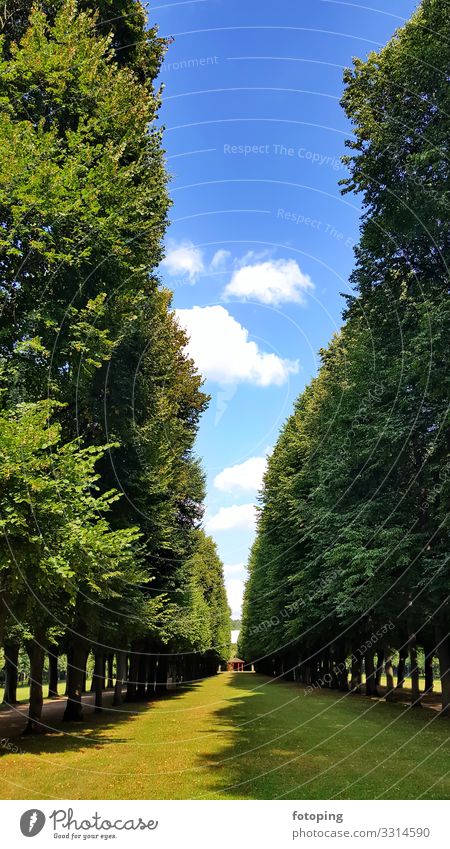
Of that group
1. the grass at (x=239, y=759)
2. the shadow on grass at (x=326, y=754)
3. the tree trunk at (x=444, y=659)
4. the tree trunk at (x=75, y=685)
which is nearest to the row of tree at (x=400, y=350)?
the tree trunk at (x=444, y=659)

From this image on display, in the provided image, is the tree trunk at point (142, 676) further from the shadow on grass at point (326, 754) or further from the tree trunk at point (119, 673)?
the shadow on grass at point (326, 754)

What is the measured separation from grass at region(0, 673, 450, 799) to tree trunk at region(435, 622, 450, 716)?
2.53 ft

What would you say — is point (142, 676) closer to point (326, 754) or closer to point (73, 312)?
point (326, 754)

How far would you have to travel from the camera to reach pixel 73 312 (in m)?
17.0

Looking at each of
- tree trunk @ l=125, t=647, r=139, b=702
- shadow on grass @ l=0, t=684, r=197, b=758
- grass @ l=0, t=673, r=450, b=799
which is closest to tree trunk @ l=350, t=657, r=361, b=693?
grass @ l=0, t=673, r=450, b=799

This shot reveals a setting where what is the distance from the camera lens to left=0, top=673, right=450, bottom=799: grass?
12727 millimetres

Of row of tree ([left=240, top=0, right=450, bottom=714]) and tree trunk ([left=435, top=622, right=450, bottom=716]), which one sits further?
tree trunk ([left=435, top=622, right=450, bottom=716])

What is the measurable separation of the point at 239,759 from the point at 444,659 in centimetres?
1351

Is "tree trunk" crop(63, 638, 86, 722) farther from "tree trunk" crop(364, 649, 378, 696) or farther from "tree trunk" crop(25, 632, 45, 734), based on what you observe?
"tree trunk" crop(364, 649, 378, 696)

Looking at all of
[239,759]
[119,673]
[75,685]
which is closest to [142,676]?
[119,673]

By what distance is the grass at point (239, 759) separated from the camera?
41.8ft

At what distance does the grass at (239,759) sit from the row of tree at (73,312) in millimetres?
4084

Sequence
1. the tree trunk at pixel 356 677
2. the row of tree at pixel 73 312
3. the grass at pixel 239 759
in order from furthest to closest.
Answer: the tree trunk at pixel 356 677
the row of tree at pixel 73 312
the grass at pixel 239 759
